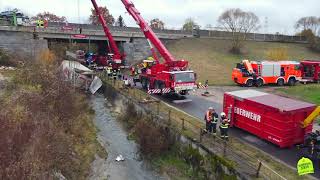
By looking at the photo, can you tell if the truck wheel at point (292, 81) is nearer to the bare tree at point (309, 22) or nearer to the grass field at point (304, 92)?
the grass field at point (304, 92)

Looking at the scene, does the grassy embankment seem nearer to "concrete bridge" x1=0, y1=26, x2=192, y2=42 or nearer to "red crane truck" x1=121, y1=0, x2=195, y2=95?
"red crane truck" x1=121, y1=0, x2=195, y2=95

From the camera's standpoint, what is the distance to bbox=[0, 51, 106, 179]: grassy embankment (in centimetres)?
1126

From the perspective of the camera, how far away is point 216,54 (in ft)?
169

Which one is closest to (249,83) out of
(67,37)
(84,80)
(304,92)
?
(304,92)

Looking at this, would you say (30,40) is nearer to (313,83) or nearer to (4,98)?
(4,98)

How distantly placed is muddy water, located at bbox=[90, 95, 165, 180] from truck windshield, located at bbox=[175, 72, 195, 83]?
5.48m

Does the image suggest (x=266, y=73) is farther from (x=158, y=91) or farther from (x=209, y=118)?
(x=209, y=118)

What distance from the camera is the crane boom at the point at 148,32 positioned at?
27703 mm

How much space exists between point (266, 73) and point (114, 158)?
2031 cm

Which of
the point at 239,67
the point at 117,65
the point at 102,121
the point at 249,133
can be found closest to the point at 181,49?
the point at 117,65

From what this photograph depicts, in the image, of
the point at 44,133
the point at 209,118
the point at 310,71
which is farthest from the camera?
the point at 310,71

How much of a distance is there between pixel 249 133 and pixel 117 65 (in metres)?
27.0

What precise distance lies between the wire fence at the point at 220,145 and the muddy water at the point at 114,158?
221 centimetres

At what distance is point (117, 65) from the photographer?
4266 centimetres
